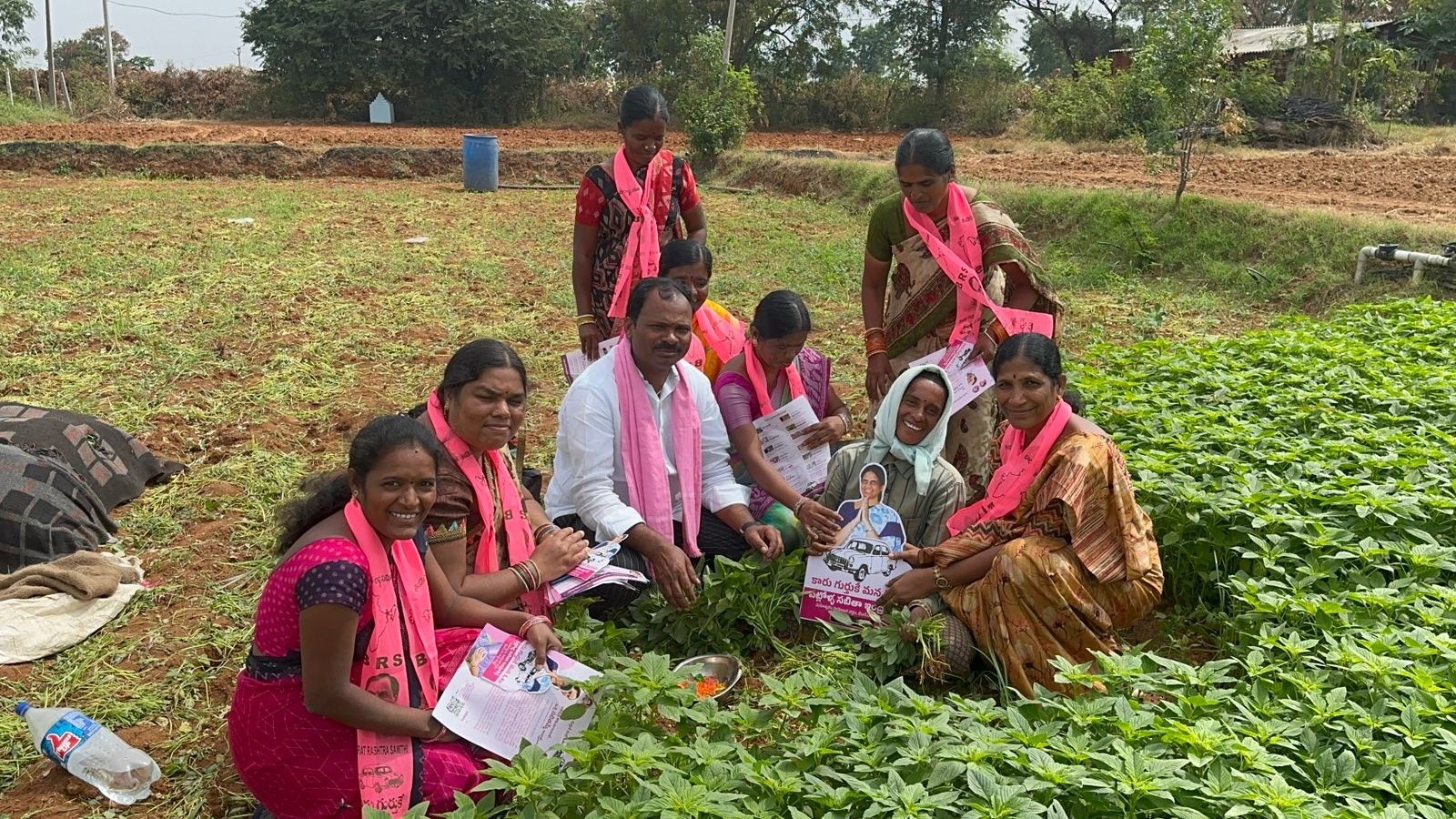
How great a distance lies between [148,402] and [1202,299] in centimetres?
786

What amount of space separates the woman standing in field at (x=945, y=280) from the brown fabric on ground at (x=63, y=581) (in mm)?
3093

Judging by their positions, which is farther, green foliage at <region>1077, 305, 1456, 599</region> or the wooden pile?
the wooden pile

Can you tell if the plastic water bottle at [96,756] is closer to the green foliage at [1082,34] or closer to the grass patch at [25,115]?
the grass patch at [25,115]

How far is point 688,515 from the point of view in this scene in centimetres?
398

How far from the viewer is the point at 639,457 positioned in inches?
152

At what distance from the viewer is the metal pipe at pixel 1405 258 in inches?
333

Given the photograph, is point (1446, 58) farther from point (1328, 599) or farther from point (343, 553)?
point (343, 553)

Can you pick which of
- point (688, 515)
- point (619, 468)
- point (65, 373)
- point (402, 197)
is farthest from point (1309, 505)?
point (402, 197)

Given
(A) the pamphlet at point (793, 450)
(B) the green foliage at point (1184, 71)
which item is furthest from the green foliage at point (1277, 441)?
(B) the green foliage at point (1184, 71)

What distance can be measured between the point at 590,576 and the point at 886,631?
941 millimetres

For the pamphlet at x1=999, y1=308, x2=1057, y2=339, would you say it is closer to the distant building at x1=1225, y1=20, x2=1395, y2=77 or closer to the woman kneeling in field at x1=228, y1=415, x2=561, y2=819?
the woman kneeling in field at x1=228, y1=415, x2=561, y2=819

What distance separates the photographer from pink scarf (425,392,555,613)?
10.7ft

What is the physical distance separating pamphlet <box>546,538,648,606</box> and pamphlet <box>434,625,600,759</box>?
0.43m

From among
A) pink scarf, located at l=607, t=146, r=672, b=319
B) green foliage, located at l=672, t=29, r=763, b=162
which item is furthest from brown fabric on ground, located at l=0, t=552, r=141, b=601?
green foliage, located at l=672, t=29, r=763, b=162
